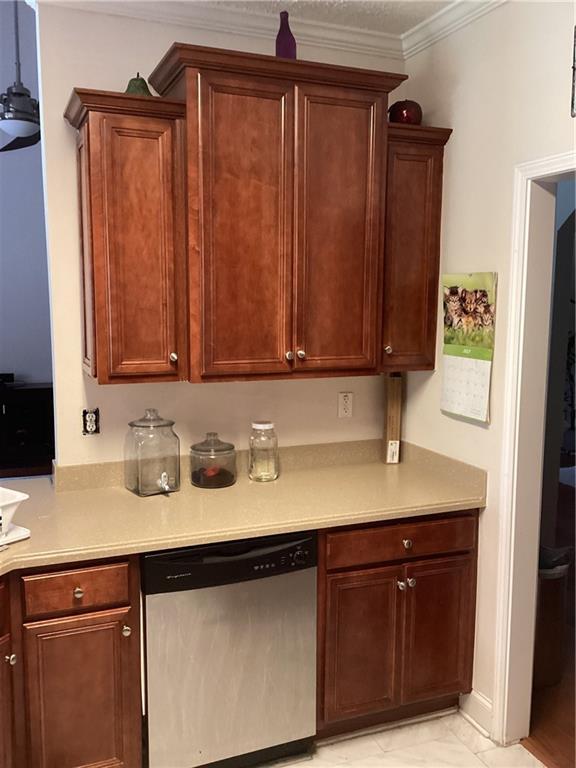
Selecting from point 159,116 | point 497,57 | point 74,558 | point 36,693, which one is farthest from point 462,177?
point 36,693

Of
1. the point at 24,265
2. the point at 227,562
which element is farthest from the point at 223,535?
the point at 24,265

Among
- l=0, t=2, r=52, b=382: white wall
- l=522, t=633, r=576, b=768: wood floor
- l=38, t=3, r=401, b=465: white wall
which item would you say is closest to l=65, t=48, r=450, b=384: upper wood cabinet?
l=38, t=3, r=401, b=465: white wall

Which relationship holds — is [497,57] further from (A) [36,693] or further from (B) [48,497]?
(A) [36,693]

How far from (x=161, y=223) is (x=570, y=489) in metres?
4.79

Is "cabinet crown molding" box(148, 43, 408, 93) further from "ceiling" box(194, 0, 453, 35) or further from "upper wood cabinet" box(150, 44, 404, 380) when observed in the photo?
"ceiling" box(194, 0, 453, 35)

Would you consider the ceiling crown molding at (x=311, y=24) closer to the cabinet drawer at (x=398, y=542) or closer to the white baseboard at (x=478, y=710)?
the cabinet drawer at (x=398, y=542)

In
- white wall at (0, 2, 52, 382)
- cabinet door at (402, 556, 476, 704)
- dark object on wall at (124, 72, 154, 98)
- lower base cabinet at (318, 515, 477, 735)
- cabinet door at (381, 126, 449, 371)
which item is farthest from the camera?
white wall at (0, 2, 52, 382)

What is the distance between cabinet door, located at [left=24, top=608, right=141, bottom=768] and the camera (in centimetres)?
201

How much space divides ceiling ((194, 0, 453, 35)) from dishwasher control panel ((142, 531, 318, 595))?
6.39 ft

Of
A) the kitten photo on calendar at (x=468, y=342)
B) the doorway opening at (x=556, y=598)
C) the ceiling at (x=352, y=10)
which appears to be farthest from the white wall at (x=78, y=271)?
the doorway opening at (x=556, y=598)

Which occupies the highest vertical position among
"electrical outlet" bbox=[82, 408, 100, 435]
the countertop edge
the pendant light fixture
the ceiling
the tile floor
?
the ceiling

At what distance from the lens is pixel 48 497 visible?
8.12 ft

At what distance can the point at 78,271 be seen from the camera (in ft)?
8.23

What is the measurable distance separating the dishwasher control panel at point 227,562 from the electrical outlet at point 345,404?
803mm
